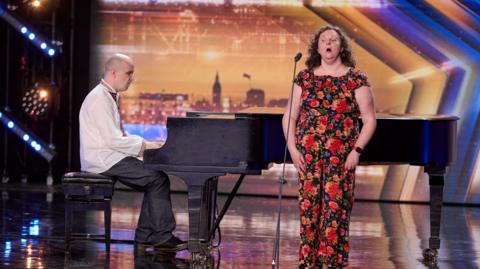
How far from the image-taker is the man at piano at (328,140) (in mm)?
5512

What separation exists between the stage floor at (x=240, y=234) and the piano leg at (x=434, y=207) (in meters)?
0.08

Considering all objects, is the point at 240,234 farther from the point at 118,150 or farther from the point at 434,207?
the point at 434,207

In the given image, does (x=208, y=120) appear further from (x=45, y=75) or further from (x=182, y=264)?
(x=45, y=75)

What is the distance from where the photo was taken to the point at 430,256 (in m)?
6.78

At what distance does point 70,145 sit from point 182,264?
193 inches

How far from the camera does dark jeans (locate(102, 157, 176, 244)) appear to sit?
6.78 metres

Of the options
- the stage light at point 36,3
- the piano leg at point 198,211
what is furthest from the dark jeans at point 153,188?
the stage light at point 36,3

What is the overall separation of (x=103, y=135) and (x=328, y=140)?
180cm

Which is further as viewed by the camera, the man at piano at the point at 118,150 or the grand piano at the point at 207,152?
the man at piano at the point at 118,150

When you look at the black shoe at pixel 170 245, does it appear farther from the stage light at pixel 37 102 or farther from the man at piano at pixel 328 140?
the stage light at pixel 37 102

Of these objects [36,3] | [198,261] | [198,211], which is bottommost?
[198,261]

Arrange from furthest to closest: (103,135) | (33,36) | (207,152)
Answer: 1. (33,36)
2. (103,135)
3. (207,152)

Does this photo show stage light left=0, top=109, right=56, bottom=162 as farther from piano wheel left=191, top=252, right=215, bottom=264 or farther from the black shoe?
piano wheel left=191, top=252, right=215, bottom=264

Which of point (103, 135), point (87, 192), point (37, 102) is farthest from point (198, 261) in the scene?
point (37, 102)
